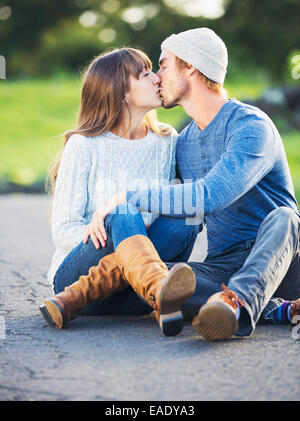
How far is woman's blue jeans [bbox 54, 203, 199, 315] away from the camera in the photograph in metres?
3.18

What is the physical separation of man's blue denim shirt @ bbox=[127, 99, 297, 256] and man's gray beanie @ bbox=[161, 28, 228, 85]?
25cm

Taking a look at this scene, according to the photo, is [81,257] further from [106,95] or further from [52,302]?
[106,95]

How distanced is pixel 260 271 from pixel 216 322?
30 cm

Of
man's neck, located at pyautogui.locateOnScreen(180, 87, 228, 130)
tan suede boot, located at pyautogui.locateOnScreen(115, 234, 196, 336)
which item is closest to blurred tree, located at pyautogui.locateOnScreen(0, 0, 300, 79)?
man's neck, located at pyautogui.locateOnScreen(180, 87, 228, 130)

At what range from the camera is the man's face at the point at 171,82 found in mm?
3585

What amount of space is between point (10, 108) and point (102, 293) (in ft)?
42.4

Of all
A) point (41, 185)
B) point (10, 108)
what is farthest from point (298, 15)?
point (41, 185)

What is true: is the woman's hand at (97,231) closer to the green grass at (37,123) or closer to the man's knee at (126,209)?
the man's knee at (126,209)

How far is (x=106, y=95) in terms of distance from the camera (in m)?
3.63

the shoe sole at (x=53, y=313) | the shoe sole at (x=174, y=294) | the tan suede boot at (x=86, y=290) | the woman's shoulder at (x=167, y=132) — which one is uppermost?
the woman's shoulder at (x=167, y=132)

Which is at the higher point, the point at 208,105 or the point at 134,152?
the point at 208,105

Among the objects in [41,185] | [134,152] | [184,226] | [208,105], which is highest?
[208,105]

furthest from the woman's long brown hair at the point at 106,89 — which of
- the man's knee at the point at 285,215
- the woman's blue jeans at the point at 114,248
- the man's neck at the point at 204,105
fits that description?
the man's knee at the point at 285,215

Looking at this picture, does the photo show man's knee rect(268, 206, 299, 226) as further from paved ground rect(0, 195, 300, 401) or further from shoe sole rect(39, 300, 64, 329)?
shoe sole rect(39, 300, 64, 329)
